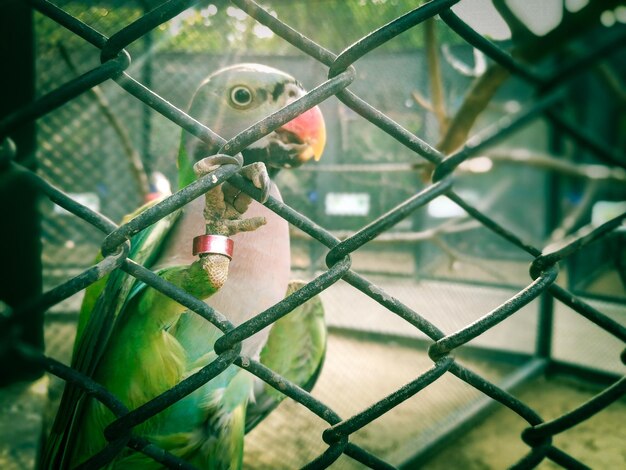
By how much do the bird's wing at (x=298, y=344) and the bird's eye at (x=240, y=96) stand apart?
1.92 ft

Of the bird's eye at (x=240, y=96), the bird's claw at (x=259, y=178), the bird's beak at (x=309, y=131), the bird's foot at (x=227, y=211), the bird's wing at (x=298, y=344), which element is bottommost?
the bird's claw at (x=259, y=178)

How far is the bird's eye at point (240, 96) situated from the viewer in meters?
1.00

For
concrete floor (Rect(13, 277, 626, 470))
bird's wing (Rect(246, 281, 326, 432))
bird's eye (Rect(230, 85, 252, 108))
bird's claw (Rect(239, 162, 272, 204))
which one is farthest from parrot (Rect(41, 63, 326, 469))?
concrete floor (Rect(13, 277, 626, 470))

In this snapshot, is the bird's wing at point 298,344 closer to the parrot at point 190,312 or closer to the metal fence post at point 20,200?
the parrot at point 190,312

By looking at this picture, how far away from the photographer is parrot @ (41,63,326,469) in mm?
856

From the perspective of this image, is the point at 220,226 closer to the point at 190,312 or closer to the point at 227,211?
the point at 227,211

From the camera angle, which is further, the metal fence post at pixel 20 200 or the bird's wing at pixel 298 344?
the metal fence post at pixel 20 200

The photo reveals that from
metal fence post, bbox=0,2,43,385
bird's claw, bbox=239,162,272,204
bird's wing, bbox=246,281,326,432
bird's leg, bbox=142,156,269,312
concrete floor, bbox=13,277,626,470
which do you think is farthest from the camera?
concrete floor, bbox=13,277,626,470

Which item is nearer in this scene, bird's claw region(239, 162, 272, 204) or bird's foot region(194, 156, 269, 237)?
bird's claw region(239, 162, 272, 204)

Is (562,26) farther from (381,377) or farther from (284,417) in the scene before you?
(381,377)

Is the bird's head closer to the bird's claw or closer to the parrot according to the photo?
the parrot

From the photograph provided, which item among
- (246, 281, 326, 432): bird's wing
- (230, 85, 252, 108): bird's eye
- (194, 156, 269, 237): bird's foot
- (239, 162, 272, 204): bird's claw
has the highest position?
(230, 85, 252, 108): bird's eye

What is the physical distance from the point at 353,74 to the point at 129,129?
281 cm

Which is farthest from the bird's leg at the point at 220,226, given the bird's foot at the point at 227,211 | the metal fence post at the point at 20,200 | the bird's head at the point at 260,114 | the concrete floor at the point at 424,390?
the concrete floor at the point at 424,390
